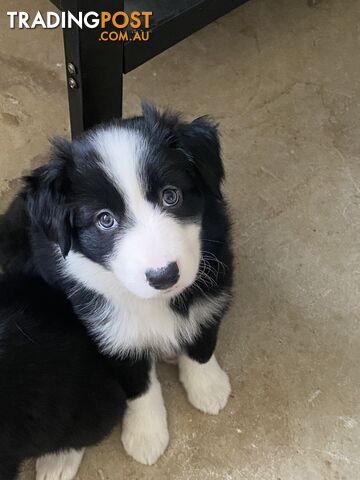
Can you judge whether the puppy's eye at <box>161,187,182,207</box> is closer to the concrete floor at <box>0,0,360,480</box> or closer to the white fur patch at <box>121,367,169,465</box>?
the white fur patch at <box>121,367,169,465</box>

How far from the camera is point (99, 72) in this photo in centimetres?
203

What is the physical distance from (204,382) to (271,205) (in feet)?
2.35

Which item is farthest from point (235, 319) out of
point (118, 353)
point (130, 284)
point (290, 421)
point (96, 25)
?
point (96, 25)

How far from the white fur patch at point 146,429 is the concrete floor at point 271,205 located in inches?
1.5

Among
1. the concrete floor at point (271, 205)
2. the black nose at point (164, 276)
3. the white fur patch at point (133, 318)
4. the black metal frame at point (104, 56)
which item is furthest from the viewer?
the concrete floor at point (271, 205)

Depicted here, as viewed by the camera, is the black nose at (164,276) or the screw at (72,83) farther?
the screw at (72,83)

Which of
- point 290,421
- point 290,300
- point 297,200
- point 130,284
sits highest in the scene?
point 130,284

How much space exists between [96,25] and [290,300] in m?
1.07

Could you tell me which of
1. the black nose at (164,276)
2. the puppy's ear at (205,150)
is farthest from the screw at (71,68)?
the black nose at (164,276)

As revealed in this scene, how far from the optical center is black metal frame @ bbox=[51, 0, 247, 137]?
75.7 inches

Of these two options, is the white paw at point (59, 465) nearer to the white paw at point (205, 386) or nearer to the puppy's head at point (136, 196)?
the white paw at point (205, 386)

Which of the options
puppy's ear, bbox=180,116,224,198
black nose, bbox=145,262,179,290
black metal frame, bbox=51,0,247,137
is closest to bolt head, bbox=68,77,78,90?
black metal frame, bbox=51,0,247,137

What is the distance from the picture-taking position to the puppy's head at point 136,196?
56.9 inches

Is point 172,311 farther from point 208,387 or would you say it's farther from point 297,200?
point 297,200
